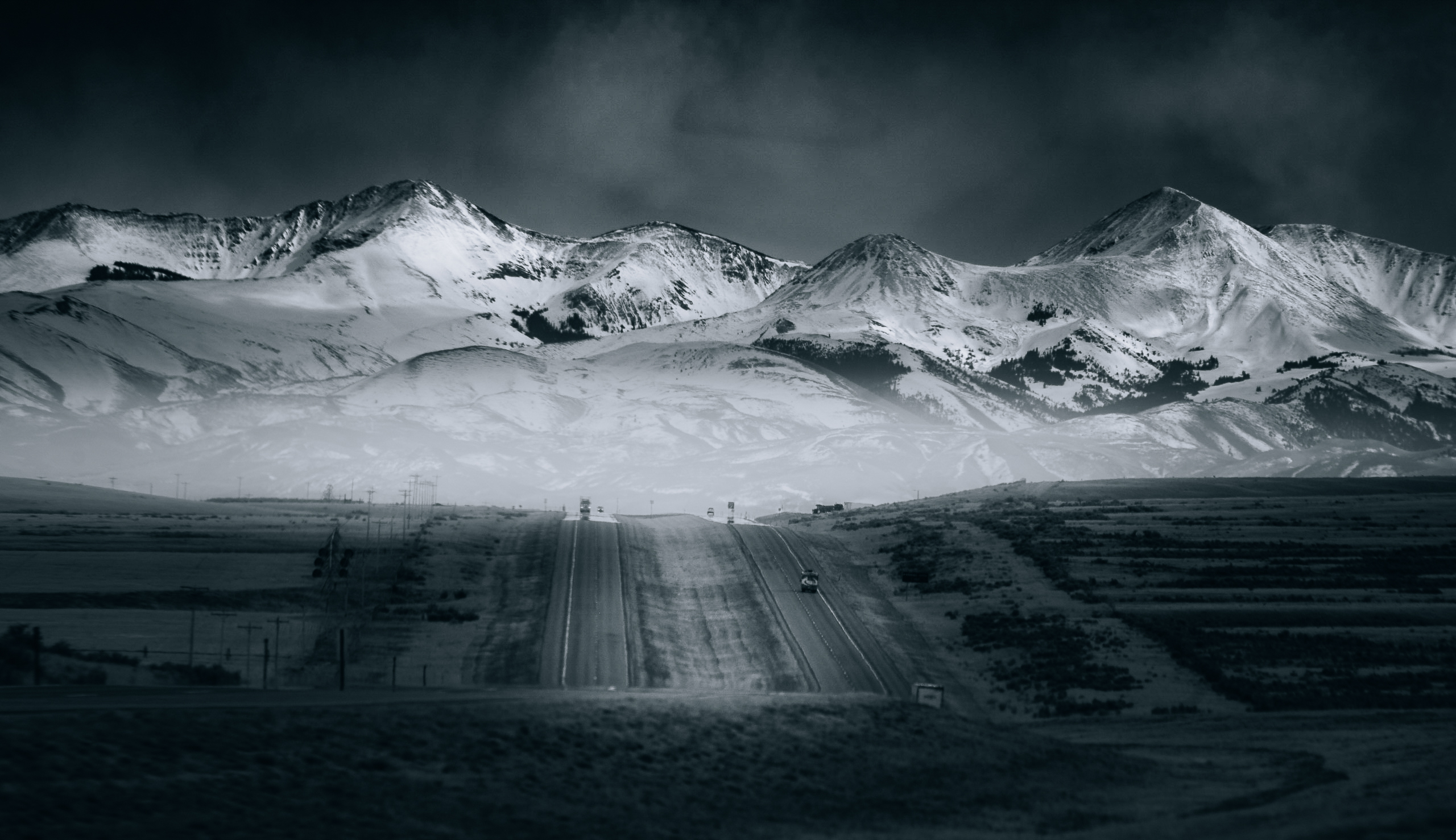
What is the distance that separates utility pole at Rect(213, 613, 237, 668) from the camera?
61.6 metres

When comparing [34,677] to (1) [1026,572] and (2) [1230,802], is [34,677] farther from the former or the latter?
(1) [1026,572]

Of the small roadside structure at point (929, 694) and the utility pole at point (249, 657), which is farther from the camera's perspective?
the utility pole at point (249, 657)

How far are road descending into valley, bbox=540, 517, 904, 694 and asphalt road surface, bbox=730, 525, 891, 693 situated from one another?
13 centimetres

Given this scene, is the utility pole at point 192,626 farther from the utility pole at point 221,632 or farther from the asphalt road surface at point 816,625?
the asphalt road surface at point 816,625

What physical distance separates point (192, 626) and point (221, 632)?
40.1 ft

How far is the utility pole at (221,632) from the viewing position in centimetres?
6162

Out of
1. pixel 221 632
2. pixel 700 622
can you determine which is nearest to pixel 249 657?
pixel 221 632

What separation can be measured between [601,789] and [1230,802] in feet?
58.1

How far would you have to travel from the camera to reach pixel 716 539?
116250 mm

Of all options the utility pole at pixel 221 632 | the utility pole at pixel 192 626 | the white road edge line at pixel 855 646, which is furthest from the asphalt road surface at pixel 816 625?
the utility pole at pixel 192 626

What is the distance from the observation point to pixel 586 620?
81.4m

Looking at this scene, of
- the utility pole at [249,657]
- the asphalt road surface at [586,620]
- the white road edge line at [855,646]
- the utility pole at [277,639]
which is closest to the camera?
the utility pole at [249,657]

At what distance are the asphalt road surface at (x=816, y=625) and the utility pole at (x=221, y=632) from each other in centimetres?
2986

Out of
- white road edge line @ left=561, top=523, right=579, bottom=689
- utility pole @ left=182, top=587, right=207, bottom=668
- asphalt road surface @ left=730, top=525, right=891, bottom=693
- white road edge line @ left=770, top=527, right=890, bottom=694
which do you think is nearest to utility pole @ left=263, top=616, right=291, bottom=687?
utility pole @ left=182, top=587, right=207, bottom=668
